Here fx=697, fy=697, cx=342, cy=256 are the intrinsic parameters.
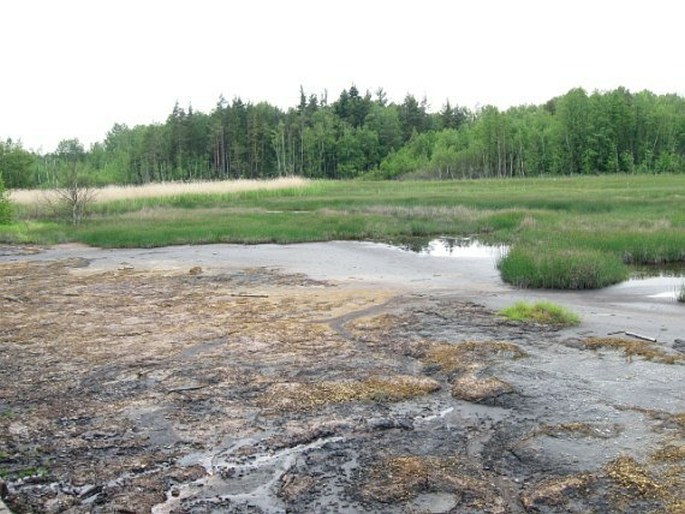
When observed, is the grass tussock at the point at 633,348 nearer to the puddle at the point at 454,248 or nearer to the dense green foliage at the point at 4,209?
the puddle at the point at 454,248

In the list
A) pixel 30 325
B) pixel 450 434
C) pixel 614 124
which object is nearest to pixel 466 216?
pixel 30 325

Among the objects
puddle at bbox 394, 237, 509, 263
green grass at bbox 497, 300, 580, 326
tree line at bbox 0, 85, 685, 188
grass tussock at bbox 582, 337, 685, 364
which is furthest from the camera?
tree line at bbox 0, 85, 685, 188

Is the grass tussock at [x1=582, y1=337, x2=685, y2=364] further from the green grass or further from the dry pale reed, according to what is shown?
the dry pale reed

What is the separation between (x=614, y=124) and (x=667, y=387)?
70.6m

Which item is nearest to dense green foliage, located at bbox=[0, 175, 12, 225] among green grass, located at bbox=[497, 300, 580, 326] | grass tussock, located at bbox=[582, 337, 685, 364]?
green grass, located at bbox=[497, 300, 580, 326]

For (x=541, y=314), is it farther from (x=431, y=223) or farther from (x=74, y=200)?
(x=74, y=200)

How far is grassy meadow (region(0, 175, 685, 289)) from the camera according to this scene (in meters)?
18.2

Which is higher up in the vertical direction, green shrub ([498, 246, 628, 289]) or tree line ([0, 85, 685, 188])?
tree line ([0, 85, 685, 188])

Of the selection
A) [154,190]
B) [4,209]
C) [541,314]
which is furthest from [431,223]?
[154,190]

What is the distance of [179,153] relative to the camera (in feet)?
300

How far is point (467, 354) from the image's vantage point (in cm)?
1035

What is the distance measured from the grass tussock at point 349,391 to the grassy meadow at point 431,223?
340 inches

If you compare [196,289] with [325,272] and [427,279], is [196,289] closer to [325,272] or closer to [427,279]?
[325,272]

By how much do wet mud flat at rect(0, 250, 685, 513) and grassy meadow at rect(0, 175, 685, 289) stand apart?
536 centimetres
